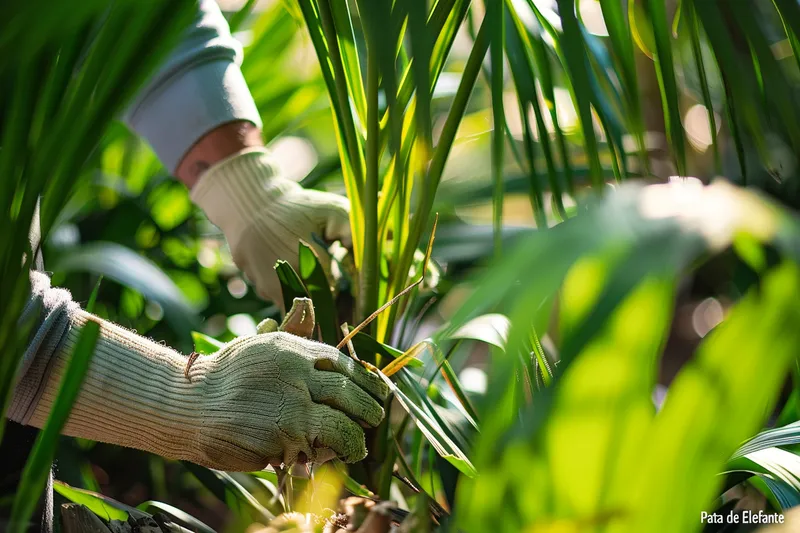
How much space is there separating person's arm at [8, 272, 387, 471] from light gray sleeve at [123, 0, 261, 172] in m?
0.33

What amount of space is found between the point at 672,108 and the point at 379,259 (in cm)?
27

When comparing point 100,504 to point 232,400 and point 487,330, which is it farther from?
point 487,330

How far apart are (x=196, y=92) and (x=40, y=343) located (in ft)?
1.23

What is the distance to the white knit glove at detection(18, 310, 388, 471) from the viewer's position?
0.55m

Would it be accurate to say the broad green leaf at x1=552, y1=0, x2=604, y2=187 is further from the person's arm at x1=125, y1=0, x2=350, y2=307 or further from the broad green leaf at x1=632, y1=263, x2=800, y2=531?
the person's arm at x1=125, y1=0, x2=350, y2=307

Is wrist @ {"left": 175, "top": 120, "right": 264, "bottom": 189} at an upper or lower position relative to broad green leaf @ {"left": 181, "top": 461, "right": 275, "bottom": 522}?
upper

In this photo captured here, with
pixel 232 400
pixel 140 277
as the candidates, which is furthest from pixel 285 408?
pixel 140 277

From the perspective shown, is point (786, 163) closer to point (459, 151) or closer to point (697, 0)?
point (459, 151)

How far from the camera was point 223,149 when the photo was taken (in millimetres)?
866

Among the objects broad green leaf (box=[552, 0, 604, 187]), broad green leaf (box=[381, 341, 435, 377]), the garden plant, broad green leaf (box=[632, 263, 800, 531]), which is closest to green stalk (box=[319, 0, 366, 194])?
the garden plant

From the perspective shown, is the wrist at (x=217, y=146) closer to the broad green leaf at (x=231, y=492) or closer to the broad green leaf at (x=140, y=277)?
the broad green leaf at (x=140, y=277)

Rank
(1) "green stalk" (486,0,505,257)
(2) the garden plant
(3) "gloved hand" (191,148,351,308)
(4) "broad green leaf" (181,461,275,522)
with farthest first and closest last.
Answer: (3) "gloved hand" (191,148,351,308) < (4) "broad green leaf" (181,461,275,522) < (1) "green stalk" (486,0,505,257) < (2) the garden plant

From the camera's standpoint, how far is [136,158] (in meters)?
1.30

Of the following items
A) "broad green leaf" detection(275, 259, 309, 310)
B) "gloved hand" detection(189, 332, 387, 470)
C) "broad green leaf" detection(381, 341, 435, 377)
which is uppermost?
"broad green leaf" detection(275, 259, 309, 310)
